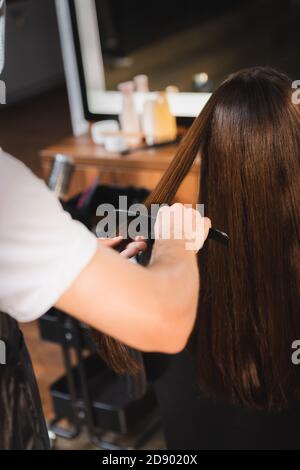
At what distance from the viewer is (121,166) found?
278 centimetres

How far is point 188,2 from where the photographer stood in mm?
3238

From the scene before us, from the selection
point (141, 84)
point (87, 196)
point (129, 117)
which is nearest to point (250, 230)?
point (87, 196)

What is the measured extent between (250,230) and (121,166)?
1420 millimetres

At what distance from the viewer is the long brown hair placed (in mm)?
1344

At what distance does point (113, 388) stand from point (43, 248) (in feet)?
5.61

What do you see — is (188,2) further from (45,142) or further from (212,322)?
(45,142)

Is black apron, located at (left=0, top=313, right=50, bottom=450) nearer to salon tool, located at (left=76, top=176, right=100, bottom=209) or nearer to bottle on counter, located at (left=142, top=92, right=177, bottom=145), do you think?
salon tool, located at (left=76, top=176, right=100, bottom=209)

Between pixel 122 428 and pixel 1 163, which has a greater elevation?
pixel 1 163

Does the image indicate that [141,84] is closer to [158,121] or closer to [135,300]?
[158,121]

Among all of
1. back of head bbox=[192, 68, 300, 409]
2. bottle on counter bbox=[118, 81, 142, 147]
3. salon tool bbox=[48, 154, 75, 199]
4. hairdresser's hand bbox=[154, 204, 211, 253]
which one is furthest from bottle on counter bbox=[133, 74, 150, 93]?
hairdresser's hand bbox=[154, 204, 211, 253]

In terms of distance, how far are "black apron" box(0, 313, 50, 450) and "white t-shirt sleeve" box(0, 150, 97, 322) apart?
21 centimetres

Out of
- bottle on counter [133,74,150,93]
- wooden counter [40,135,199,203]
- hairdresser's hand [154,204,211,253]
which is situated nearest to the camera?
hairdresser's hand [154,204,211,253]

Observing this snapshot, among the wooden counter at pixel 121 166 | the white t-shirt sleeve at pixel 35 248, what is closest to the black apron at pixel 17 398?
the white t-shirt sleeve at pixel 35 248

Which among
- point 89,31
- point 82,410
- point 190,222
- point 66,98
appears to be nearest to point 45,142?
point 66,98
